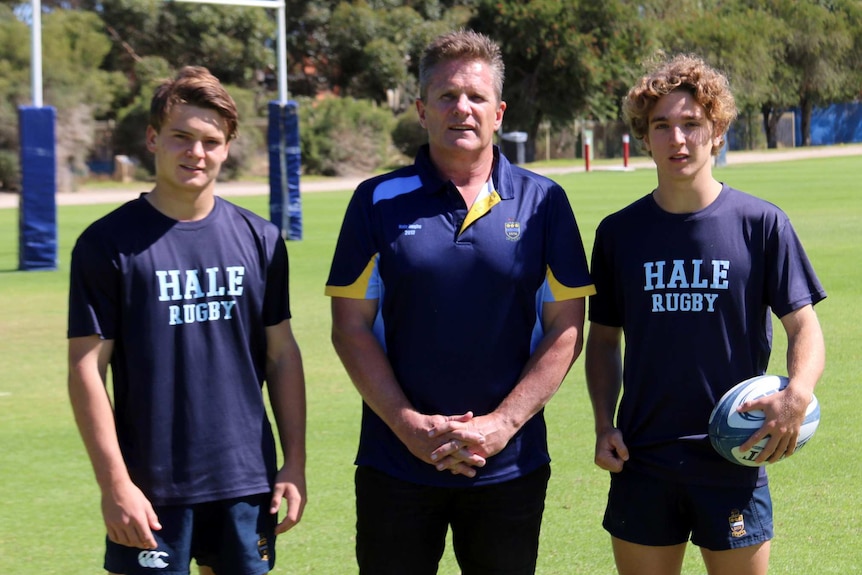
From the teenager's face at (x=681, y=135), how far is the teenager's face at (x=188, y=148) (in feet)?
4.43

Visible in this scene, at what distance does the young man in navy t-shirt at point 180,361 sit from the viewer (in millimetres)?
3270

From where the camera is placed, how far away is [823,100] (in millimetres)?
63750

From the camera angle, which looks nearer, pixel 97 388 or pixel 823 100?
pixel 97 388

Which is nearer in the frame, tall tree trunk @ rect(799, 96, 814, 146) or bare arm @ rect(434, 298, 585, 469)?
bare arm @ rect(434, 298, 585, 469)

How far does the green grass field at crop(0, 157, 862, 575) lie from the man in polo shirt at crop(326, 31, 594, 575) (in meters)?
1.49

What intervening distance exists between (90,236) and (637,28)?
48.2 metres

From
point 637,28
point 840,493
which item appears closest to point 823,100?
point 637,28

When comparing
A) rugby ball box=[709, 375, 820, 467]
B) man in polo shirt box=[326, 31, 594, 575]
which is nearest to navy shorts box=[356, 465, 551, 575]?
man in polo shirt box=[326, 31, 594, 575]

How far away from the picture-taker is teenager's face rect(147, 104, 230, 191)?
3354 mm

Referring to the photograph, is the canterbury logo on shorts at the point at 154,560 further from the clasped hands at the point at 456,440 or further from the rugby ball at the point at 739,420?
the rugby ball at the point at 739,420

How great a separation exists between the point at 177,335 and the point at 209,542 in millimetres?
626

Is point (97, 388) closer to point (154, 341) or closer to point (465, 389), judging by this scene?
point (154, 341)

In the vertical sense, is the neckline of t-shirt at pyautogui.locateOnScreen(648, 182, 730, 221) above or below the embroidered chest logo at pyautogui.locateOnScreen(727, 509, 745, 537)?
above

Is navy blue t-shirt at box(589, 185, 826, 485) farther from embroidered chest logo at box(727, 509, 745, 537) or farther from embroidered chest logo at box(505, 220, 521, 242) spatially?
embroidered chest logo at box(505, 220, 521, 242)
